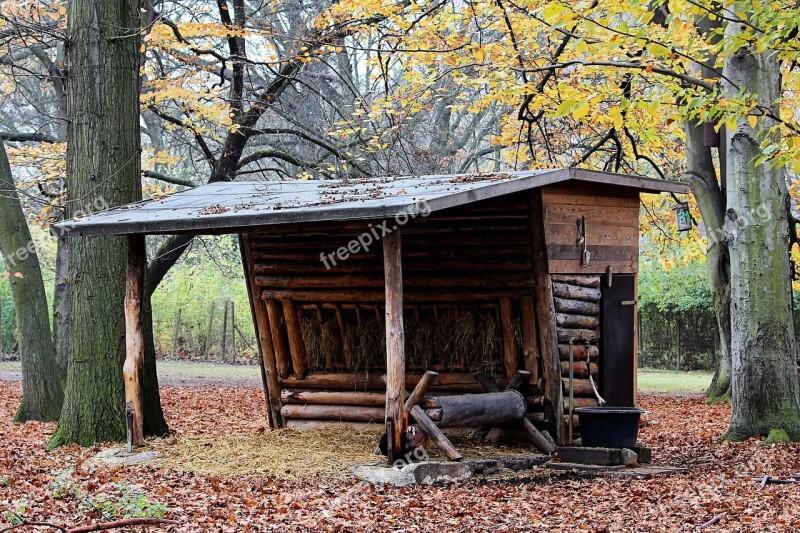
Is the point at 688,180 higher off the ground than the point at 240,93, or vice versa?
the point at 240,93

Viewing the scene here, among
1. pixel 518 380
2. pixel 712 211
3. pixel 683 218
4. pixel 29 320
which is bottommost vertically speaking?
pixel 518 380

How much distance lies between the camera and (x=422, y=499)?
7953mm

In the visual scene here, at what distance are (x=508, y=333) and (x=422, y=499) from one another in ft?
10.5

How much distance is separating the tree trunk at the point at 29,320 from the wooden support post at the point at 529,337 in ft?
25.0

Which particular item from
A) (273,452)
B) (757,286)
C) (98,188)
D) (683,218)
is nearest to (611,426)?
(757,286)

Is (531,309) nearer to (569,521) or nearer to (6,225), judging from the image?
(569,521)

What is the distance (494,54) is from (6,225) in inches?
324

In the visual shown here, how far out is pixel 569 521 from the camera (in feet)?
23.7

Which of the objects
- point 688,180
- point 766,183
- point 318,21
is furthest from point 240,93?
point 766,183

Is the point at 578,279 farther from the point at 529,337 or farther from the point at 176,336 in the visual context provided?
the point at 176,336

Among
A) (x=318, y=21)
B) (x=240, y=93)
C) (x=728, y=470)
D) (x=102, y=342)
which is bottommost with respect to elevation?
(x=728, y=470)

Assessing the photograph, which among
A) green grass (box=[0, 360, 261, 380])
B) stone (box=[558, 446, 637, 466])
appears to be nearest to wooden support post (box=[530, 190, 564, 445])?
stone (box=[558, 446, 637, 466])

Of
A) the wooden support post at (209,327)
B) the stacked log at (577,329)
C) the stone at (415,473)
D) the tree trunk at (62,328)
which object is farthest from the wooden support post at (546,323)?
the wooden support post at (209,327)

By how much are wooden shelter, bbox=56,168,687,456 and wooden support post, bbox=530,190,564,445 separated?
0.02 meters
